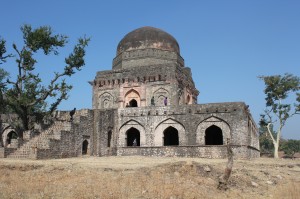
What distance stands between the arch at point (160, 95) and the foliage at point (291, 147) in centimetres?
3343

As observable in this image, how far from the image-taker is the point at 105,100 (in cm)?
3027

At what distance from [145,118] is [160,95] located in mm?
4556

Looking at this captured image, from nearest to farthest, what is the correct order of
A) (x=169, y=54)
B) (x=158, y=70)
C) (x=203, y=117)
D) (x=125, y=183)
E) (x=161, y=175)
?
1. (x=125, y=183)
2. (x=161, y=175)
3. (x=203, y=117)
4. (x=158, y=70)
5. (x=169, y=54)

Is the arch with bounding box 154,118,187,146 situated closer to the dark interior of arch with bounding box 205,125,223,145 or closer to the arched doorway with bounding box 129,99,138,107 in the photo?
the dark interior of arch with bounding box 205,125,223,145

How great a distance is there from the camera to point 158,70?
2861 cm

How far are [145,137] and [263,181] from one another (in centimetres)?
1263

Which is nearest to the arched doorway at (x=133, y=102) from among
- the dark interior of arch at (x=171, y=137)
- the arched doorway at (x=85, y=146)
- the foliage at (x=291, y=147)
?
the dark interior of arch at (x=171, y=137)

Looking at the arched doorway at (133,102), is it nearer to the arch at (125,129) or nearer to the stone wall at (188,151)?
the arch at (125,129)

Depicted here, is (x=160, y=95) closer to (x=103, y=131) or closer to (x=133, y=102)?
(x=133, y=102)

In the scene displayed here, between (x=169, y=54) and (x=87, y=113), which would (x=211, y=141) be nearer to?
(x=169, y=54)

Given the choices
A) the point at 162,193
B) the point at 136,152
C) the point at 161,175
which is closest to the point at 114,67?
the point at 136,152

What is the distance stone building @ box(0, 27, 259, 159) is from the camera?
21812mm

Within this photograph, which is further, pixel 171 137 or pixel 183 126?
pixel 171 137

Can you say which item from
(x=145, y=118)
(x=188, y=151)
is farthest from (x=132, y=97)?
(x=188, y=151)
